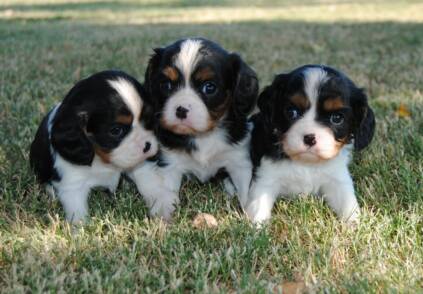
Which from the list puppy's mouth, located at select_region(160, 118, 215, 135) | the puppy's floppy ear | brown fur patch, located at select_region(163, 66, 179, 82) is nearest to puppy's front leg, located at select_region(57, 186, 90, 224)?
puppy's mouth, located at select_region(160, 118, 215, 135)

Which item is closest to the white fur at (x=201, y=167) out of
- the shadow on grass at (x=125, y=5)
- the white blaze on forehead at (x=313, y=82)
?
the white blaze on forehead at (x=313, y=82)

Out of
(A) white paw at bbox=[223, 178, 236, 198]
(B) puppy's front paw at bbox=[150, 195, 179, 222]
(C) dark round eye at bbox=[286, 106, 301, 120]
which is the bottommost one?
(A) white paw at bbox=[223, 178, 236, 198]

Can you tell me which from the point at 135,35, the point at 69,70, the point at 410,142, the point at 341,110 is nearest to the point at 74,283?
the point at 341,110

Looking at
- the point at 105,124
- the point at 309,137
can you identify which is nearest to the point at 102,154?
the point at 105,124

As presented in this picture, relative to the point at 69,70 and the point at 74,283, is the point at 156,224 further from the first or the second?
the point at 69,70

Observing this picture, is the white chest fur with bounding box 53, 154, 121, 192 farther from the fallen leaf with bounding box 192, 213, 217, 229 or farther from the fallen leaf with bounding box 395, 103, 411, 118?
the fallen leaf with bounding box 395, 103, 411, 118

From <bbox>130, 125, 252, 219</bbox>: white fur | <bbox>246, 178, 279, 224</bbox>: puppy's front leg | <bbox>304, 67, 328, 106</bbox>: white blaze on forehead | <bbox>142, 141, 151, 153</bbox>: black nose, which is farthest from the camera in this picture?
<bbox>130, 125, 252, 219</bbox>: white fur

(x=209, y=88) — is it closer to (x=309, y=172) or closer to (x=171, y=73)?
(x=171, y=73)
